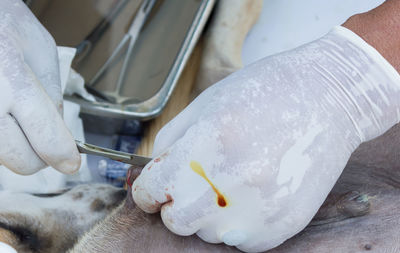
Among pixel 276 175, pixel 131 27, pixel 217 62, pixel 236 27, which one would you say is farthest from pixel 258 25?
pixel 276 175

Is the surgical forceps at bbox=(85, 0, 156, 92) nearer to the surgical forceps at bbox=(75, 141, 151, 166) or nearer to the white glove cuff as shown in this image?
the surgical forceps at bbox=(75, 141, 151, 166)

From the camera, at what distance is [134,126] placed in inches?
60.1

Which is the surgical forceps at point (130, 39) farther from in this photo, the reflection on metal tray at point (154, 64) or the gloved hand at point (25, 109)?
the gloved hand at point (25, 109)

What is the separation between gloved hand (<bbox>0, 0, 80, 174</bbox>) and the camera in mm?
852

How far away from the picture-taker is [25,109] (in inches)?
33.7

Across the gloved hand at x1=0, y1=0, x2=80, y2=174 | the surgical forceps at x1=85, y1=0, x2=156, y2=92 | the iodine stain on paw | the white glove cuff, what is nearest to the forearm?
the white glove cuff

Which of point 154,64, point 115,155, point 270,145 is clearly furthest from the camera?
point 154,64

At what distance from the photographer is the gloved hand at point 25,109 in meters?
0.85

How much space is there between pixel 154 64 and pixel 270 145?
887mm

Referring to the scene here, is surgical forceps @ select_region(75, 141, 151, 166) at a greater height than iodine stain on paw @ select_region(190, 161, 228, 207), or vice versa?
iodine stain on paw @ select_region(190, 161, 228, 207)

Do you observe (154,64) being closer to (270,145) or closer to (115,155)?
(115,155)

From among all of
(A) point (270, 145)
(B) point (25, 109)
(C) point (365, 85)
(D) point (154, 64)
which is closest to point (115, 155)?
(B) point (25, 109)

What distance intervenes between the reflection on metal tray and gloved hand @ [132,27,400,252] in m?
0.61

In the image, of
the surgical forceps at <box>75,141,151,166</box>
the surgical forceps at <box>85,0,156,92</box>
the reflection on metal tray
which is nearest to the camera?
the surgical forceps at <box>75,141,151,166</box>
